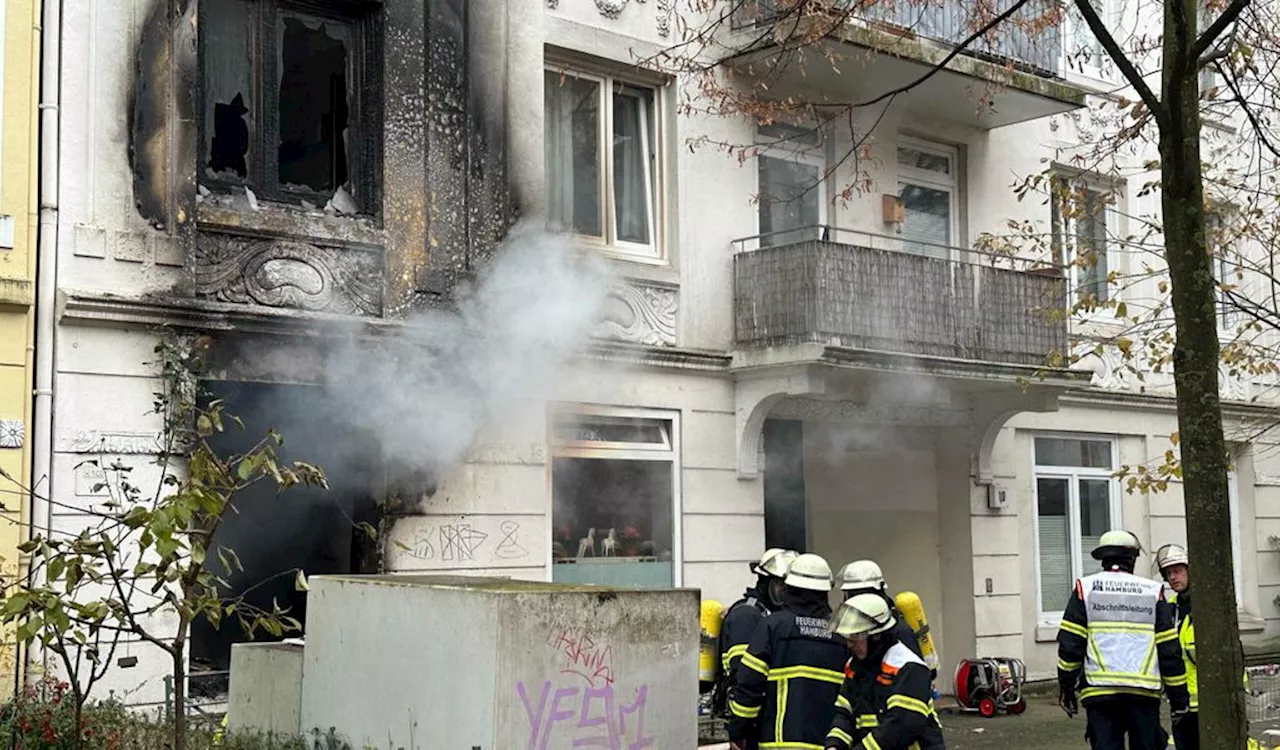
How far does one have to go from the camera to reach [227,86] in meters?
11.3

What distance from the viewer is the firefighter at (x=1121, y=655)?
853 cm

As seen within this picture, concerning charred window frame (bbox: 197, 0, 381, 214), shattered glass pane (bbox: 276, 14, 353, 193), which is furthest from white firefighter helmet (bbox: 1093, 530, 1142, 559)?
shattered glass pane (bbox: 276, 14, 353, 193)

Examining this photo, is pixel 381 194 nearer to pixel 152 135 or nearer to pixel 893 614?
pixel 152 135

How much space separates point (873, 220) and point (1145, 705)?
767 centimetres

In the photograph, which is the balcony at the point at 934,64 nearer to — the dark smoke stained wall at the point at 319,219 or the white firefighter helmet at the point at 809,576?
the dark smoke stained wall at the point at 319,219

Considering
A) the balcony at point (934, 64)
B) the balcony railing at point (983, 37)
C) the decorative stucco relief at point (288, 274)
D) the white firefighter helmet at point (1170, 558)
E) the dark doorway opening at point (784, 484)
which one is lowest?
the white firefighter helmet at point (1170, 558)

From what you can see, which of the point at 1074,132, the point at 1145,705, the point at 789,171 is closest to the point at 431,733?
the point at 1145,705

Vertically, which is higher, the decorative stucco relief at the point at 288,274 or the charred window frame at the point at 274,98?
the charred window frame at the point at 274,98

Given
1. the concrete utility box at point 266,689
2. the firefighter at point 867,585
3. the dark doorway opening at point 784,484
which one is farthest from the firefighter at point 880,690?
the dark doorway opening at point 784,484

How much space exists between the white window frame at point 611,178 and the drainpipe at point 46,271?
14.4ft

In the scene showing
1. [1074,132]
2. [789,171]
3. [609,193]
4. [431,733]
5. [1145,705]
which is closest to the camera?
[431,733]

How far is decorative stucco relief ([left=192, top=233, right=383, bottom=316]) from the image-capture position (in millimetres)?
10750

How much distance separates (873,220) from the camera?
50.2 ft

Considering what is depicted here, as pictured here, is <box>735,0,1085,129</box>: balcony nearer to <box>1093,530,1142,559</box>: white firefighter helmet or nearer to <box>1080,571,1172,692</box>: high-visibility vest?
<box>1093,530,1142,559</box>: white firefighter helmet
